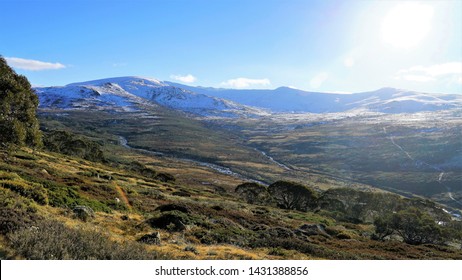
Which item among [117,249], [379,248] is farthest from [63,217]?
[379,248]

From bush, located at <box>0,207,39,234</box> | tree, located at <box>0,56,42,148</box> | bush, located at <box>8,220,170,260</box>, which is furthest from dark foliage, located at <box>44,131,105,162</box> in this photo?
bush, located at <box>8,220,170,260</box>

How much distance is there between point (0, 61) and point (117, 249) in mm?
22239

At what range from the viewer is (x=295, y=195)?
245 feet

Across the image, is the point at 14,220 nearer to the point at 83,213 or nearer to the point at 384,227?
the point at 83,213

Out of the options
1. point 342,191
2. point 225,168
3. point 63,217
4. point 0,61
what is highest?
point 0,61

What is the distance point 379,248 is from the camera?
2923 cm

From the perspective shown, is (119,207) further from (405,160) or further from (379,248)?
(405,160)

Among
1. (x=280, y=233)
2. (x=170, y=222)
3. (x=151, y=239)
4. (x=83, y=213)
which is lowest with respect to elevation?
(x=280, y=233)

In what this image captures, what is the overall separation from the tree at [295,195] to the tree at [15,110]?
55996 millimetres

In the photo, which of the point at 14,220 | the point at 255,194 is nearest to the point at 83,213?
the point at 14,220

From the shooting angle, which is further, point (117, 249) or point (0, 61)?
point (0, 61)

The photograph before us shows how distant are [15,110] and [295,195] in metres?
59.0

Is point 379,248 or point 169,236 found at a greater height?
point 169,236

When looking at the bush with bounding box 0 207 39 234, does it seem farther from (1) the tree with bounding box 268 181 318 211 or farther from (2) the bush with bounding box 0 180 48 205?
(1) the tree with bounding box 268 181 318 211
